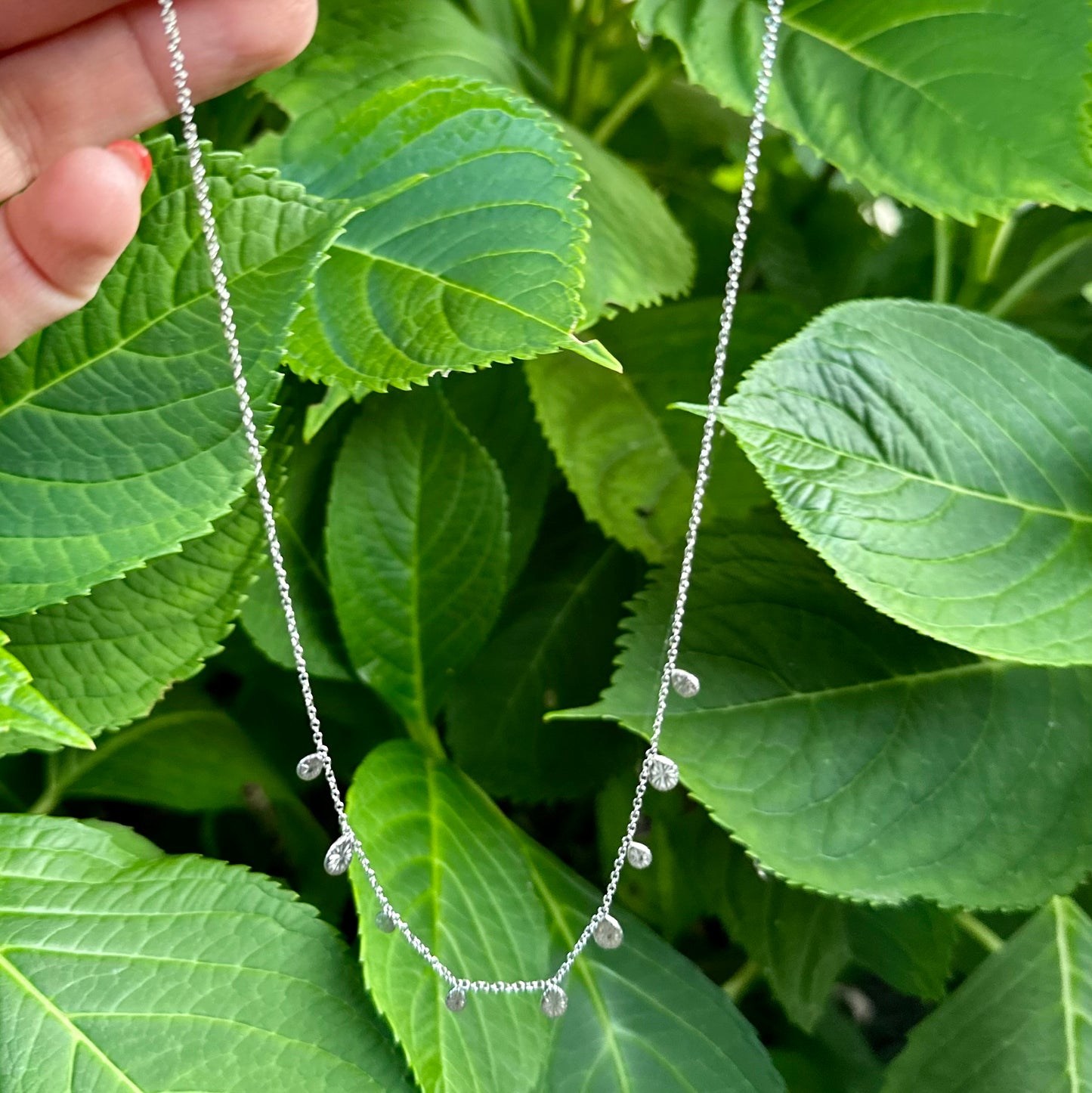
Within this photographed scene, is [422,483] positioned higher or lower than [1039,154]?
lower

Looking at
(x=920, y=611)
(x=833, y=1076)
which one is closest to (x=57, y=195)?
(x=920, y=611)

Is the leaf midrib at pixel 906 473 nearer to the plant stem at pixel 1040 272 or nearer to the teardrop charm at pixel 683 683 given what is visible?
the teardrop charm at pixel 683 683

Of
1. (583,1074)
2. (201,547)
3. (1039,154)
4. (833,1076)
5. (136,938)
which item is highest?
(1039,154)

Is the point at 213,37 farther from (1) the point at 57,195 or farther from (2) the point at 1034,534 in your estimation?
(2) the point at 1034,534

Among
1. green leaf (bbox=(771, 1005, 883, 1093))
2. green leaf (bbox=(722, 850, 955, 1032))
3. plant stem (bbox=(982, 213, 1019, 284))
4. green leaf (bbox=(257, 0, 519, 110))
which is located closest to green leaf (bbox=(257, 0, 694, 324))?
green leaf (bbox=(257, 0, 519, 110))

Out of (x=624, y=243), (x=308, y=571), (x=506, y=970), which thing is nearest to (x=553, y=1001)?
(x=506, y=970)

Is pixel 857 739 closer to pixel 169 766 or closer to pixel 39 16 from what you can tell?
pixel 169 766
